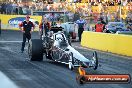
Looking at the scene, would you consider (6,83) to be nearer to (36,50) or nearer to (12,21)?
(36,50)

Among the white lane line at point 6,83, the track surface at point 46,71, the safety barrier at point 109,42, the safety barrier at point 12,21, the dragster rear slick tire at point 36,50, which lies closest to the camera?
the white lane line at point 6,83

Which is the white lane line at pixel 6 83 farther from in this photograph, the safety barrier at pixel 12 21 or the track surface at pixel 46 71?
the safety barrier at pixel 12 21

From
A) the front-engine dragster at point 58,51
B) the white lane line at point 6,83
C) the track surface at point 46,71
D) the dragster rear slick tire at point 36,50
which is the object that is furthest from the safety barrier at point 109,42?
the white lane line at point 6,83

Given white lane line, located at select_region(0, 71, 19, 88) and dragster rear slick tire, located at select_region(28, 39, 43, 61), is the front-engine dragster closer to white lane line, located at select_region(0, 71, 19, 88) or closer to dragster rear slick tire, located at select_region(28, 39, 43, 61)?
dragster rear slick tire, located at select_region(28, 39, 43, 61)

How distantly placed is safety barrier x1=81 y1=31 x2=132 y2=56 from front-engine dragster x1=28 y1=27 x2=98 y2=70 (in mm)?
4975

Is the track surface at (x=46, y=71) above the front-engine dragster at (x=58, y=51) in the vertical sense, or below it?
below

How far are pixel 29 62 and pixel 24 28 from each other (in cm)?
466

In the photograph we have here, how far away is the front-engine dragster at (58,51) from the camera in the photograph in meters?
13.9

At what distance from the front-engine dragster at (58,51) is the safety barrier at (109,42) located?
16.3ft

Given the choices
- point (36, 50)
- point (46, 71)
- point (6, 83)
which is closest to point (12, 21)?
point (36, 50)

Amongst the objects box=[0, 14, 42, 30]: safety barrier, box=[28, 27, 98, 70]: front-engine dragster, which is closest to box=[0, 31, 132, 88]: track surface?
box=[28, 27, 98, 70]: front-engine dragster

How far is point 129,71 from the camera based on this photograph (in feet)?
48.0

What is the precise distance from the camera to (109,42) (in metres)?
23.1

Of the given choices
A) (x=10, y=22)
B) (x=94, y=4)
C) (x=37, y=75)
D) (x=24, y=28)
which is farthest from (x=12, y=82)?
(x=94, y=4)
